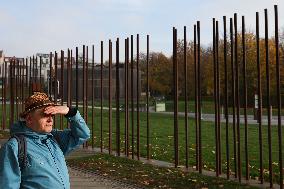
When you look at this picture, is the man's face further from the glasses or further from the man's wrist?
the man's wrist

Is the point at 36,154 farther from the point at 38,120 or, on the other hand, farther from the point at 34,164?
the point at 38,120

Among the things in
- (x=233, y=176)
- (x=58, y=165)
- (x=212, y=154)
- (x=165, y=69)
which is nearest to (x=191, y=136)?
(x=212, y=154)

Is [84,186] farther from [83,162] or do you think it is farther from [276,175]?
[276,175]

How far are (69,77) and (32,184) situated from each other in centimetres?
993

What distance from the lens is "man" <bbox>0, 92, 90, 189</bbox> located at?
293 cm

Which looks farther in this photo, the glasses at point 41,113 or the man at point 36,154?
the glasses at point 41,113

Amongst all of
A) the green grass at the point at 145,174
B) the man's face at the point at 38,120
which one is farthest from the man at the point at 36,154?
the green grass at the point at 145,174

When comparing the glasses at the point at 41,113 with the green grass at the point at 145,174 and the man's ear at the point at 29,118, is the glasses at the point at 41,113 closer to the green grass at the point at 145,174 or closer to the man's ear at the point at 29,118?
the man's ear at the point at 29,118

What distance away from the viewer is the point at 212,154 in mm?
11539

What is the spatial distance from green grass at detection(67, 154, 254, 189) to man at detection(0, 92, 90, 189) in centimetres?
437

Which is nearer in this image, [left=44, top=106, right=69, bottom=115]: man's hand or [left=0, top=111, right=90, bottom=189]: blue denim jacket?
[left=0, top=111, right=90, bottom=189]: blue denim jacket

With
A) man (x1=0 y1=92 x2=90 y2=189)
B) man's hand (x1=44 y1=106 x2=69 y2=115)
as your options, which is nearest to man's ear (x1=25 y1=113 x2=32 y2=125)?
man (x1=0 y1=92 x2=90 y2=189)

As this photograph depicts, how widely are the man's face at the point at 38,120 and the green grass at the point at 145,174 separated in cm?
450

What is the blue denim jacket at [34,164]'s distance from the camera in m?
2.91
